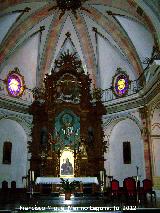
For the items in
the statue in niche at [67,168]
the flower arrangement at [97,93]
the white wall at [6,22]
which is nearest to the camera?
the white wall at [6,22]

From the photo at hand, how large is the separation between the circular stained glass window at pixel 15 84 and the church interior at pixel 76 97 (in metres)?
0.07

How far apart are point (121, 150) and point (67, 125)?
12.4 feet

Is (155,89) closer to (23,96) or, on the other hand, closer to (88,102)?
(88,102)

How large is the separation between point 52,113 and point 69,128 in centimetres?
146

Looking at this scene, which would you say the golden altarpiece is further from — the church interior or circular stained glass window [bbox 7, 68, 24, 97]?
circular stained glass window [bbox 7, 68, 24, 97]

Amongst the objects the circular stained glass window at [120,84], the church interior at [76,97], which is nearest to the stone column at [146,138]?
the church interior at [76,97]

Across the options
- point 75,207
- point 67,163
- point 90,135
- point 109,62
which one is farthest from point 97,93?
point 75,207

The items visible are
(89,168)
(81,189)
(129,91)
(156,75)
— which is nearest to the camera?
(156,75)

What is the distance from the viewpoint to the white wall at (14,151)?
1828 centimetres

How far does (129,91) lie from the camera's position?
19328mm

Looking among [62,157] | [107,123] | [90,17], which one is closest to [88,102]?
[107,123]

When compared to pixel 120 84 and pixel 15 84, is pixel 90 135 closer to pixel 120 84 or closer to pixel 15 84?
pixel 120 84

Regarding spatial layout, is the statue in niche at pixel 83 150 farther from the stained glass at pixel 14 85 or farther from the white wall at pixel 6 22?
the white wall at pixel 6 22

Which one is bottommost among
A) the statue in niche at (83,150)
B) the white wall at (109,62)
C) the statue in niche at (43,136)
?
the statue in niche at (83,150)
